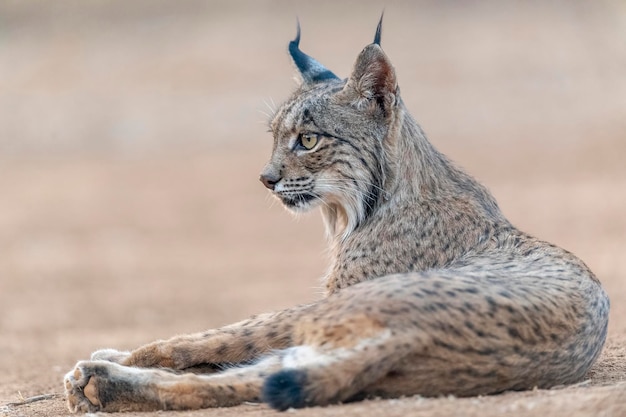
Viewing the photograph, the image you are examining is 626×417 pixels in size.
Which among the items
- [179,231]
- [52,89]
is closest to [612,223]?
[179,231]

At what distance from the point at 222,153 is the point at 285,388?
22.9 m

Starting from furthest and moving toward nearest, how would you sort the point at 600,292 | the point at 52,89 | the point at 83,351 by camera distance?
the point at 52,89 → the point at 83,351 → the point at 600,292

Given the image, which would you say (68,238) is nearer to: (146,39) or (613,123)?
(613,123)

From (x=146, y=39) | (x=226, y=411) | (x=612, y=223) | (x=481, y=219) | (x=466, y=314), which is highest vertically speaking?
(x=146, y=39)

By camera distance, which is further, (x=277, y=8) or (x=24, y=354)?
(x=277, y=8)

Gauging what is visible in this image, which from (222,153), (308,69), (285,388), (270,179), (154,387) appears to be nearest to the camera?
→ (285,388)

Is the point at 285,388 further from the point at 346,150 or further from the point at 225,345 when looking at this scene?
the point at 346,150

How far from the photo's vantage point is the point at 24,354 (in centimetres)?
1105

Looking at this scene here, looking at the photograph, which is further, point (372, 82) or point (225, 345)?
point (372, 82)

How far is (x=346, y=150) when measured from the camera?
7.49 m

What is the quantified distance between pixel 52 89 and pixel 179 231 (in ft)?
49.5

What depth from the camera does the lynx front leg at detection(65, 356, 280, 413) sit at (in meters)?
5.82

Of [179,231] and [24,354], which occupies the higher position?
[179,231]

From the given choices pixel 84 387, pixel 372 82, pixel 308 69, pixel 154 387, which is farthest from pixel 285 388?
pixel 308 69
